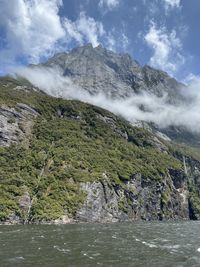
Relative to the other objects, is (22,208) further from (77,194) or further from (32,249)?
(32,249)

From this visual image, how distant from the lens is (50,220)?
160625 millimetres

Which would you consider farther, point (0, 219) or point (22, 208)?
point (22, 208)

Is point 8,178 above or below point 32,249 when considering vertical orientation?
above

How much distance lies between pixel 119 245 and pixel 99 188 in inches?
4334

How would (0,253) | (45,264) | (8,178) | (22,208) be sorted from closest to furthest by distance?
(45,264) → (0,253) → (22,208) → (8,178)

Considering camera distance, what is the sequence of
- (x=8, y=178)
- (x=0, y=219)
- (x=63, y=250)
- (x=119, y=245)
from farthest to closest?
(x=8, y=178) → (x=0, y=219) → (x=119, y=245) → (x=63, y=250)

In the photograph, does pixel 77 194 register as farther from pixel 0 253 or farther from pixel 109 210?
pixel 0 253

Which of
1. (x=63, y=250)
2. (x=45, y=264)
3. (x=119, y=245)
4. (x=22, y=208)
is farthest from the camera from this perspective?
(x=22, y=208)

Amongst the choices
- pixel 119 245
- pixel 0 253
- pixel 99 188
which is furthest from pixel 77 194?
pixel 0 253

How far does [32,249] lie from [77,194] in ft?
362

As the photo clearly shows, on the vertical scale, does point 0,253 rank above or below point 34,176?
below

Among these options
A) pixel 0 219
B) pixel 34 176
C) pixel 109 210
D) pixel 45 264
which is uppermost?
pixel 34 176

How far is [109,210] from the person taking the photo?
187125 mm

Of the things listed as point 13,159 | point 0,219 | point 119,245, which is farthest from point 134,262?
point 13,159
